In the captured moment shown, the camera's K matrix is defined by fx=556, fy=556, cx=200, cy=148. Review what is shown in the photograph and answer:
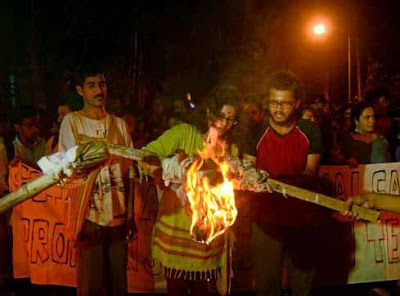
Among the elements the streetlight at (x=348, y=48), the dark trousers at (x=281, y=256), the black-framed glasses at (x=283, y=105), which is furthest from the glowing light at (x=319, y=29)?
the dark trousers at (x=281, y=256)

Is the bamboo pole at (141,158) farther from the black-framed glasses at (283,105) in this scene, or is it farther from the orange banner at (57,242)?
the orange banner at (57,242)

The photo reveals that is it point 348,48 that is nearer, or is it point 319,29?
point 319,29

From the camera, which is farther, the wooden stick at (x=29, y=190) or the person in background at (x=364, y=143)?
the person in background at (x=364, y=143)

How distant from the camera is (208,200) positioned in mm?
4703

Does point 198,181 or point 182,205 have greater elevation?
point 198,181

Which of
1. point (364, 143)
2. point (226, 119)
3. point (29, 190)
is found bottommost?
point (29, 190)

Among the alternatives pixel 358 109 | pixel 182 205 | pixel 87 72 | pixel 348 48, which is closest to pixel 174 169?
pixel 182 205

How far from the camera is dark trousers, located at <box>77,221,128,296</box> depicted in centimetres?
505

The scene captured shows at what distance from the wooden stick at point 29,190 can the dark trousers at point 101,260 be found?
0.57 meters

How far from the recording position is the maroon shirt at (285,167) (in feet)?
17.1

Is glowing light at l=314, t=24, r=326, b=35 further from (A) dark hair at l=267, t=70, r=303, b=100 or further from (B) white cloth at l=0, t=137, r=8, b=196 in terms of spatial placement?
(B) white cloth at l=0, t=137, r=8, b=196

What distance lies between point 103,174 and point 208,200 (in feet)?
3.34

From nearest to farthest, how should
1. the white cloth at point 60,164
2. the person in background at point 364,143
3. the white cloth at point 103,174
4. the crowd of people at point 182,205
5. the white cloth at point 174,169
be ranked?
Answer: the white cloth at point 60,164 < the white cloth at point 174,169 < the crowd of people at point 182,205 < the white cloth at point 103,174 < the person in background at point 364,143

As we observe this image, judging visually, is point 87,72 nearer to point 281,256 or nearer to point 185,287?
point 185,287
